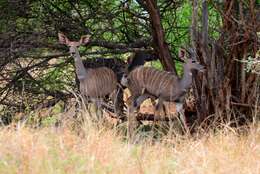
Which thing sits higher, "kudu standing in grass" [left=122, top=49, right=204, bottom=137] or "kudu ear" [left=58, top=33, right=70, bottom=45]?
"kudu ear" [left=58, top=33, right=70, bottom=45]

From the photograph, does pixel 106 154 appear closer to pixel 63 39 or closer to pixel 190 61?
pixel 190 61

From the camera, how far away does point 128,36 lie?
7777 mm

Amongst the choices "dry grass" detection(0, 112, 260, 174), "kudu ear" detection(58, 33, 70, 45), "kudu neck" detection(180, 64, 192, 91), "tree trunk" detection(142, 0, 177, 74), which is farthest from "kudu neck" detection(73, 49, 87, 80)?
"dry grass" detection(0, 112, 260, 174)

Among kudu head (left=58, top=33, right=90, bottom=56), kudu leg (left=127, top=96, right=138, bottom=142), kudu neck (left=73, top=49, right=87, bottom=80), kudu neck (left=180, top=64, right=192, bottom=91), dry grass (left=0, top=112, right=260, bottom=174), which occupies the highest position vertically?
kudu head (left=58, top=33, right=90, bottom=56)

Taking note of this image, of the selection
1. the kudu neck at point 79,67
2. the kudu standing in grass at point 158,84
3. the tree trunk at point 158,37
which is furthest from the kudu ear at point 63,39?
the tree trunk at point 158,37

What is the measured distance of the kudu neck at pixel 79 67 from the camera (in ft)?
23.1

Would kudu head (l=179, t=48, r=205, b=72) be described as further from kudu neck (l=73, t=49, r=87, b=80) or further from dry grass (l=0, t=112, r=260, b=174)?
dry grass (l=0, t=112, r=260, b=174)

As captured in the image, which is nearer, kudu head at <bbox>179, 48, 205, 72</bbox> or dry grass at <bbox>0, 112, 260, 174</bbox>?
dry grass at <bbox>0, 112, 260, 174</bbox>

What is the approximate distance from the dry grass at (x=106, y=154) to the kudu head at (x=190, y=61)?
4.56ft

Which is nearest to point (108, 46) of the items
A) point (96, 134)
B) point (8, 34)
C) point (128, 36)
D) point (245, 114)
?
point (128, 36)

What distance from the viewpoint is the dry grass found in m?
3.86

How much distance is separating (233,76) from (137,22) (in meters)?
1.47

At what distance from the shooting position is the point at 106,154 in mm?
4227

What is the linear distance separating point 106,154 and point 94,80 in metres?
3.02
